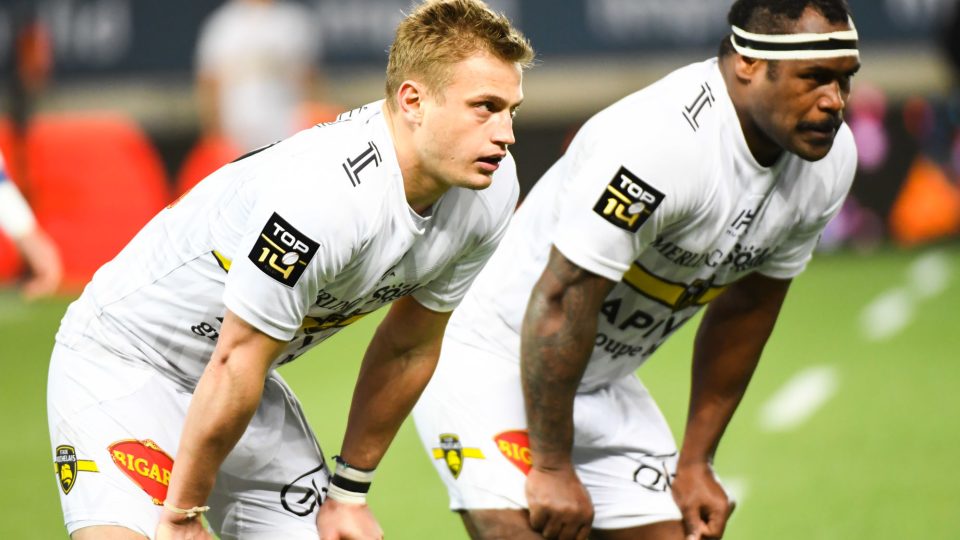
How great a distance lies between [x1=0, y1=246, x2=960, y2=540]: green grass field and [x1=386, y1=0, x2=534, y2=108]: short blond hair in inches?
148

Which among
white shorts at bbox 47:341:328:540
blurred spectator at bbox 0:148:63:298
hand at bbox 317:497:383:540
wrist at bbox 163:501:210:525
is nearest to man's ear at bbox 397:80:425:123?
white shorts at bbox 47:341:328:540

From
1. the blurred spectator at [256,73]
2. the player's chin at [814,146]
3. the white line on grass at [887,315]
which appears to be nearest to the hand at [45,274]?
the blurred spectator at [256,73]

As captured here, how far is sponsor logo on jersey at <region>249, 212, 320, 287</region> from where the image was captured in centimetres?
380

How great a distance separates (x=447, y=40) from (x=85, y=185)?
10.3 metres

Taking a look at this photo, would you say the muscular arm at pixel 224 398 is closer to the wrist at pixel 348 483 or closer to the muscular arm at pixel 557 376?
the wrist at pixel 348 483

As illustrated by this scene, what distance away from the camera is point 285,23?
14070mm

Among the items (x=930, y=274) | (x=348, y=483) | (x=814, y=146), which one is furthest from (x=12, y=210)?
(x=930, y=274)

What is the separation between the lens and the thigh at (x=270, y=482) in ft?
14.9

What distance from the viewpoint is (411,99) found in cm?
403

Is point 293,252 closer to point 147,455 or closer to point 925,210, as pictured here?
point 147,455

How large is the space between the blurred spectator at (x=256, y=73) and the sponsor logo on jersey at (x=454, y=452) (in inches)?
362

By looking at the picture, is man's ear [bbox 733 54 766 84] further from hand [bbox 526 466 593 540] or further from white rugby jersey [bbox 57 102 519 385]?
hand [bbox 526 466 593 540]

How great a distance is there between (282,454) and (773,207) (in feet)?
5.88

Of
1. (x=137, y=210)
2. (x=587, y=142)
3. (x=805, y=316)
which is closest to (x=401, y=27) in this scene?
(x=587, y=142)
